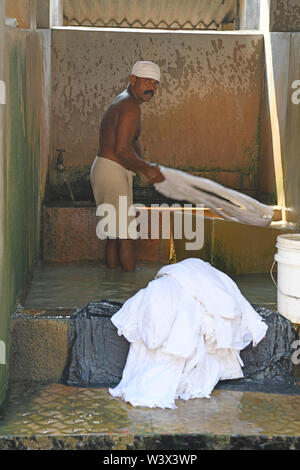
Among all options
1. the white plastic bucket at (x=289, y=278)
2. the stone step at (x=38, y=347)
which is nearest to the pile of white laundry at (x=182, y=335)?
the white plastic bucket at (x=289, y=278)

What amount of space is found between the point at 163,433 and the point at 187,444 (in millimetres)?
159

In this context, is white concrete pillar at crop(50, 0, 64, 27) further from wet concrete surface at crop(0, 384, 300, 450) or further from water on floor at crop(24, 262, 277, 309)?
wet concrete surface at crop(0, 384, 300, 450)

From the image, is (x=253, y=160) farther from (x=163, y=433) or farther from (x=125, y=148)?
(x=163, y=433)

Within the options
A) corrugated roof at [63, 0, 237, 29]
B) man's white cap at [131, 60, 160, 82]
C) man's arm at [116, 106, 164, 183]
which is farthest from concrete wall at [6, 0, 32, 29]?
corrugated roof at [63, 0, 237, 29]

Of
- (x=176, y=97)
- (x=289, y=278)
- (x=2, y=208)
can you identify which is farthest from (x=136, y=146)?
(x=2, y=208)

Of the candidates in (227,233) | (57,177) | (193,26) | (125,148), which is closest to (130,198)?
(125,148)

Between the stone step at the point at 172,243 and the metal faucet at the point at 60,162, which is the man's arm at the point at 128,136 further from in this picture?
the metal faucet at the point at 60,162

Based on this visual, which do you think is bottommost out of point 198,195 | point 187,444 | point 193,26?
point 187,444

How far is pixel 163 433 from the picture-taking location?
4.07 metres

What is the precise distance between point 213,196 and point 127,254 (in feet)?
5.10

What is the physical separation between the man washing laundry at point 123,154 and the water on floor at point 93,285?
0.29m

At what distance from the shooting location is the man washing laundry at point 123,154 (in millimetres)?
6465

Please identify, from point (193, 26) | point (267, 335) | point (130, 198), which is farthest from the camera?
point (193, 26)

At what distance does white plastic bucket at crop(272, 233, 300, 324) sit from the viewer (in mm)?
5105
